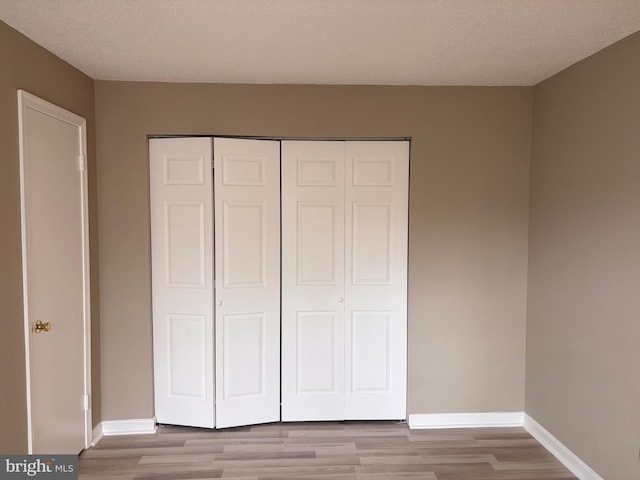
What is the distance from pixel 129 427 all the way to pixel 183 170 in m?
1.93

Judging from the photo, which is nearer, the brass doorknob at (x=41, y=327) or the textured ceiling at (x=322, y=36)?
the textured ceiling at (x=322, y=36)

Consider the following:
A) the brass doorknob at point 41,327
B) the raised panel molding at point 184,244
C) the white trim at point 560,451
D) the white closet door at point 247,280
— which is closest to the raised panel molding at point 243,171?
the white closet door at point 247,280

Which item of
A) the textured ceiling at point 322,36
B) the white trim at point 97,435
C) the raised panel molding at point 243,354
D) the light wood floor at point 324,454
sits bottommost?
the light wood floor at point 324,454

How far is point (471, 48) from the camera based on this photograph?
2.57 meters

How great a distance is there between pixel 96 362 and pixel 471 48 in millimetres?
3210

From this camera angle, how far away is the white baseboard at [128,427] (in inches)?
129

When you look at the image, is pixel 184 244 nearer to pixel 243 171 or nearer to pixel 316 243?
pixel 243 171

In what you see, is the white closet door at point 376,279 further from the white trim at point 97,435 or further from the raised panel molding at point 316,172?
the white trim at point 97,435

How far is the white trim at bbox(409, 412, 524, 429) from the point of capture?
3.40 meters

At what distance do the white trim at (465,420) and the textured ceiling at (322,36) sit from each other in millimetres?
2485

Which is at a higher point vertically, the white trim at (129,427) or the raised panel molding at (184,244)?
the raised panel molding at (184,244)

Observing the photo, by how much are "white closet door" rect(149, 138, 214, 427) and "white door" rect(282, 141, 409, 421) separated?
1.87ft

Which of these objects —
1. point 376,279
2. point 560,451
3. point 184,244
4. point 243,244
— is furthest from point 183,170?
point 560,451

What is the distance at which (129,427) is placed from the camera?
329cm
